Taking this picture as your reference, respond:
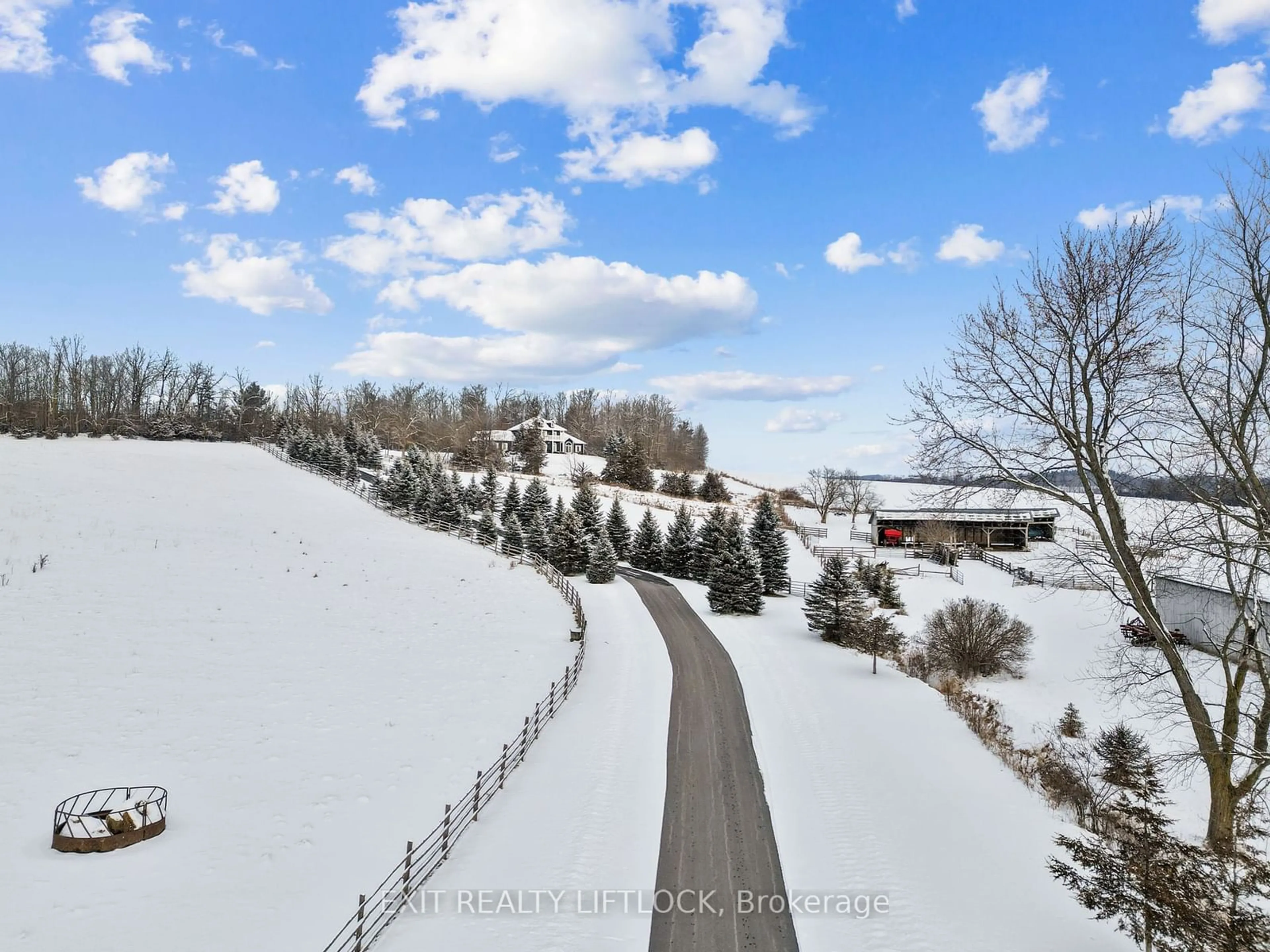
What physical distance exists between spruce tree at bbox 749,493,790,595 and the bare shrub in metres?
12.5

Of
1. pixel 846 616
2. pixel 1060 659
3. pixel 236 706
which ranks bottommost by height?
pixel 1060 659

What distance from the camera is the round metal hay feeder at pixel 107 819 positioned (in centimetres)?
902

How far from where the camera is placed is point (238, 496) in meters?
41.6

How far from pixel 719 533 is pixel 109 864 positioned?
113ft

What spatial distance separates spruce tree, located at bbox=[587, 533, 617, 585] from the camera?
121 ft

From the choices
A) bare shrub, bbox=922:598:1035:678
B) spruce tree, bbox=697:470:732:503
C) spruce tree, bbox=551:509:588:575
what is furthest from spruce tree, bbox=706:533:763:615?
spruce tree, bbox=697:470:732:503

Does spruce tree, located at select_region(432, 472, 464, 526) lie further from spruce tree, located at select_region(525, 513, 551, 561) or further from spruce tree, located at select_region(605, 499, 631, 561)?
spruce tree, located at select_region(605, 499, 631, 561)

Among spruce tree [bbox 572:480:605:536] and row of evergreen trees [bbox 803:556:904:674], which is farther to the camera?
spruce tree [bbox 572:480:605:536]

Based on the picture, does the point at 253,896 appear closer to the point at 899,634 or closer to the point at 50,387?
the point at 899,634

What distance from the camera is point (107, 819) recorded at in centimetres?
930

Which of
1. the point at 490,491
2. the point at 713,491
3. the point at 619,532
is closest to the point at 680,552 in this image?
the point at 619,532

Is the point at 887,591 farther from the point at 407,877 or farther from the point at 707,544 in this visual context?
the point at 407,877

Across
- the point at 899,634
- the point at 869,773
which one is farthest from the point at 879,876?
the point at 899,634

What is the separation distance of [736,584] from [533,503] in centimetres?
2169
